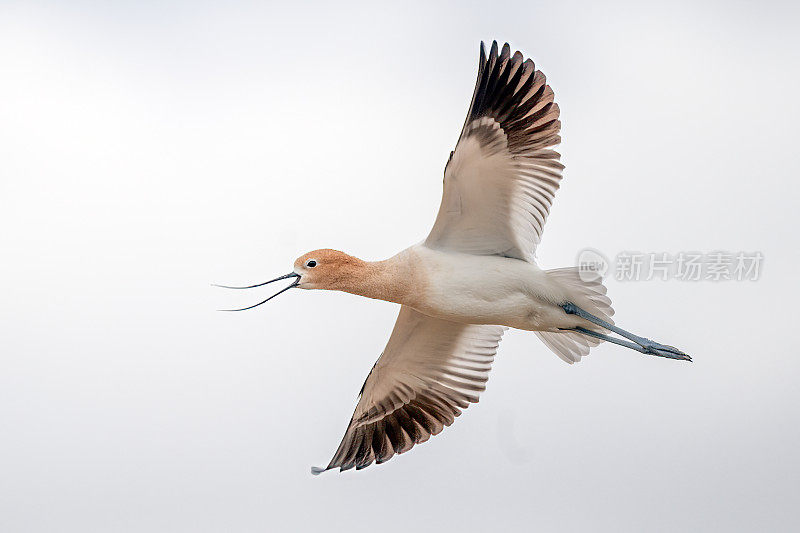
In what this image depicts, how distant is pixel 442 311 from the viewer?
1134 centimetres

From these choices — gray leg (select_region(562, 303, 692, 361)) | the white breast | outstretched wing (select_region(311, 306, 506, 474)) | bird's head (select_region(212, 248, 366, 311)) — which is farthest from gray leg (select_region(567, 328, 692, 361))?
bird's head (select_region(212, 248, 366, 311))

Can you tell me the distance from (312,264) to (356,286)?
422 mm

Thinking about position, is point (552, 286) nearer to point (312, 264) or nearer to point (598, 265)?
point (598, 265)

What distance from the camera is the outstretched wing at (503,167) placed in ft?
36.5

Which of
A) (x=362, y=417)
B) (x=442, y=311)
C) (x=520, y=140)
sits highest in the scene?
(x=520, y=140)

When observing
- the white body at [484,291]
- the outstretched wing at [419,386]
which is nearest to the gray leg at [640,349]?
the white body at [484,291]

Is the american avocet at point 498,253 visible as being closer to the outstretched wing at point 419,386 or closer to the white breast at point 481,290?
the white breast at point 481,290

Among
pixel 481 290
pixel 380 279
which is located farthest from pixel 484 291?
pixel 380 279

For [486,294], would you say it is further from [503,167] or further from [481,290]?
[503,167]

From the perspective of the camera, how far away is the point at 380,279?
11.2 metres

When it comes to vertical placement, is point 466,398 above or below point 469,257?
below

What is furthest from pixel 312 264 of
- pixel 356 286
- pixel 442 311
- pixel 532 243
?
pixel 532 243

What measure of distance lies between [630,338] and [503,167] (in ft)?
6.45

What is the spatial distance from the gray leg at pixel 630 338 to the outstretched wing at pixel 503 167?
2.19 ft
